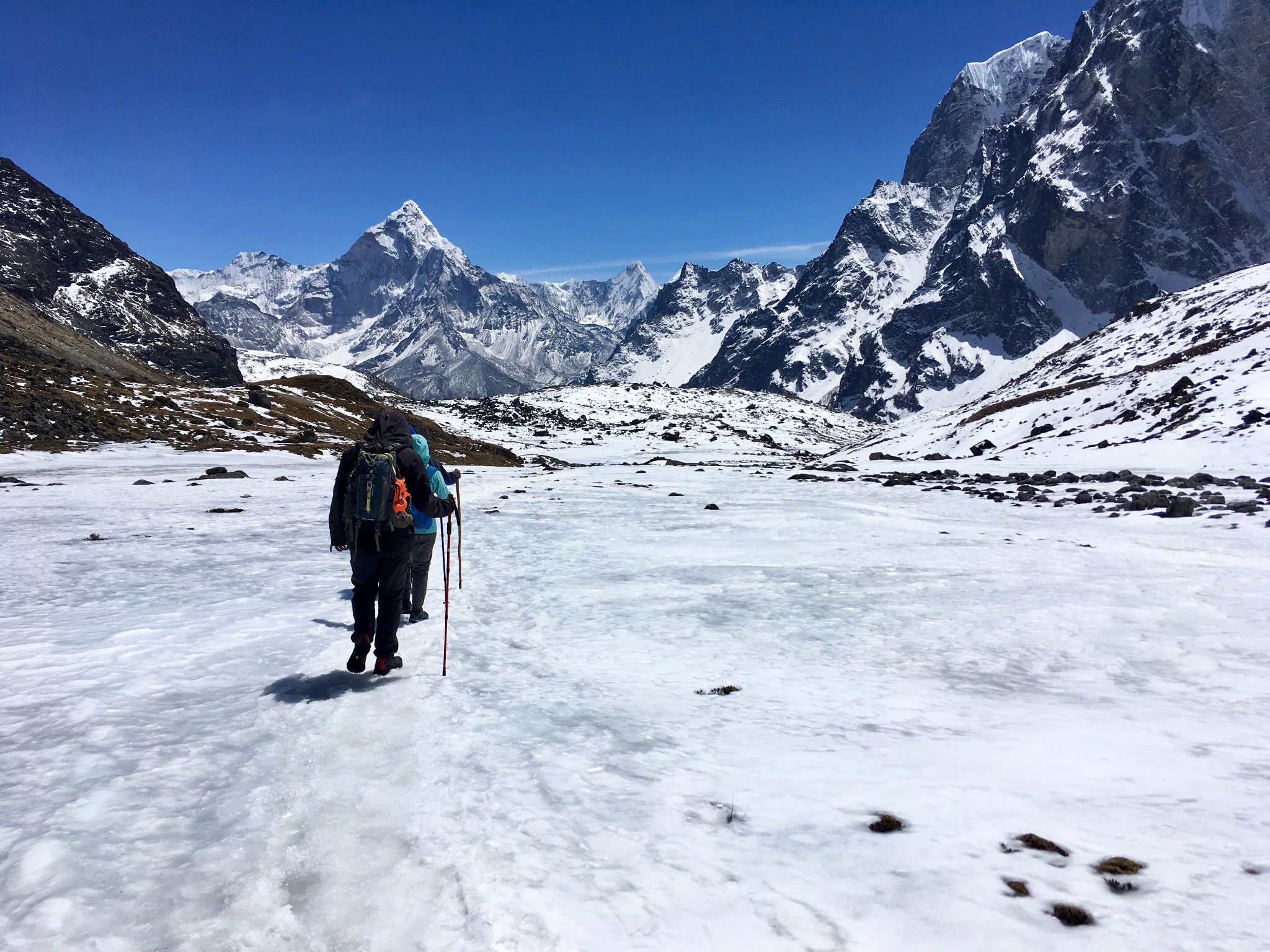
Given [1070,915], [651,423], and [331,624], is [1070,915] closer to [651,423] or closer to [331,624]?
[331,624]

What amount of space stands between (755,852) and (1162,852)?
2544mm

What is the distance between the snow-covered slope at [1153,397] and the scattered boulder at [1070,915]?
109ft

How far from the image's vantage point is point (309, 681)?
7.81 meters

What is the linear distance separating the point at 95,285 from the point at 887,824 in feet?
592

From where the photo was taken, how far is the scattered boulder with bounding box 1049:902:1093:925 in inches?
146

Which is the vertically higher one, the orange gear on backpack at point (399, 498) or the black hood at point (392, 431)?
the black hood at point (392, 431)

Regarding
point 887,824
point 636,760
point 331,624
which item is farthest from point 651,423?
point 887,824

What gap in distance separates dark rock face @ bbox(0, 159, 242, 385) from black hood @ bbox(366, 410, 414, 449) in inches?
5533

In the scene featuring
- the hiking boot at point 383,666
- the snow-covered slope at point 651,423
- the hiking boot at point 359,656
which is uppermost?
the snow-covered slope at point 651,423

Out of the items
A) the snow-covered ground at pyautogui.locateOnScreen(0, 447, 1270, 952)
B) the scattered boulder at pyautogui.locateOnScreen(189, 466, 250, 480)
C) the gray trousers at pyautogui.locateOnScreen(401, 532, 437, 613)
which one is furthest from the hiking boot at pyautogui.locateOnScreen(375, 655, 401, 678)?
the scattered boulder at pyautogui.locateOnScreen(189, 466, 250, 480)

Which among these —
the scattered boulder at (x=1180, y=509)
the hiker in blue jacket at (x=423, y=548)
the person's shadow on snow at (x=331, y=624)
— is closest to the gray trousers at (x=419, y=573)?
the hiker in blue jacket at (x=423, y=548)

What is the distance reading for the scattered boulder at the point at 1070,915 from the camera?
371 centimetres

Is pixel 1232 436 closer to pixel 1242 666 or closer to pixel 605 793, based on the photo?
pixel 1242 666

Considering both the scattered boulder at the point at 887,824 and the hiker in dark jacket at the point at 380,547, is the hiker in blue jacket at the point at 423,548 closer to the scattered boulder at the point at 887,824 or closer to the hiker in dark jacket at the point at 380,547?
the hiker in dark jacket at the point at 380,547
